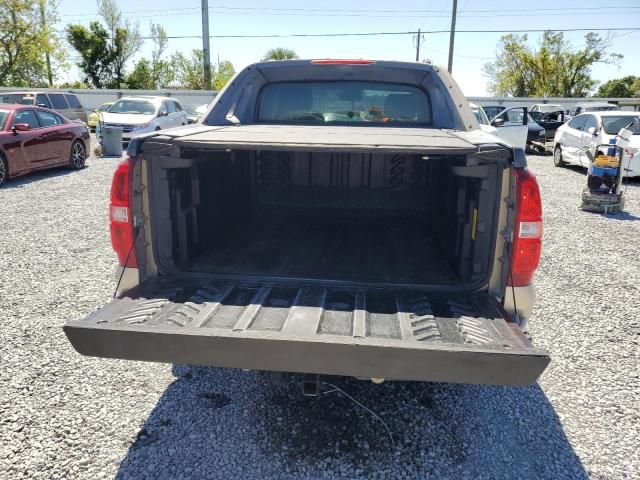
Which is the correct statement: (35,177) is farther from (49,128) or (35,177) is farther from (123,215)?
(123,215)

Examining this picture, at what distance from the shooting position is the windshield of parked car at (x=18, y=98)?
1609 cm

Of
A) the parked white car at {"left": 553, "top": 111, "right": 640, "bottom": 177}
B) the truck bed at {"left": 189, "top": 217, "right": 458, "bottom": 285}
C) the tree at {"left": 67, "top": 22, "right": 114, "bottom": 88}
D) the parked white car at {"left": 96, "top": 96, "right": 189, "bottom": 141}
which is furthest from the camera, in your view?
the tree at {"left": 67, "top": 22, "right": 114, "bottom": 88}

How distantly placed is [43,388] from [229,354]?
178 centimetres

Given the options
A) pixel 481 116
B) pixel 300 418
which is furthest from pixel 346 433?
→ pixel 481 116

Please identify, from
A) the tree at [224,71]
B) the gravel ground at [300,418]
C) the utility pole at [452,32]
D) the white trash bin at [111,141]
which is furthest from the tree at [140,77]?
the gravel ground at [300,418]

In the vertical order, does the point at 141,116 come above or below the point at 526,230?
above

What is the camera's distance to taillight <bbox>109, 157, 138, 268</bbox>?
259cm

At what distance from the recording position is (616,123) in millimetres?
12609

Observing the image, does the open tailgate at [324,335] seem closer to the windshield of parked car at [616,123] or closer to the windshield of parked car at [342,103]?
the windshield of parked car at [342,103]

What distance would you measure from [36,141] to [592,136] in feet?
45.4

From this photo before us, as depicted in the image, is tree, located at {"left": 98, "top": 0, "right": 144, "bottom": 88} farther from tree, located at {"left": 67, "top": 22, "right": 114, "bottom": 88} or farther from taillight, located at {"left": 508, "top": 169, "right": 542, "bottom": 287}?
taillight, located at {"left": 508, "top": 169, "right": 542, "bottom": 287}

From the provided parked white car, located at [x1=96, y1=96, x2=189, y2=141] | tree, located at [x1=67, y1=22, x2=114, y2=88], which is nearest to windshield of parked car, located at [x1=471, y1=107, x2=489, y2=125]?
parked white car, located at [x1=96, y1=96, x2=189, y2=141]

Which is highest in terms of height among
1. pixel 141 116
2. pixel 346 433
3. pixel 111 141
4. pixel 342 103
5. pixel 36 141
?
pixel 342 103

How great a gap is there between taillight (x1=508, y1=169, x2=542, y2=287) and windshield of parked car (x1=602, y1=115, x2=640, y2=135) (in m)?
12.1
